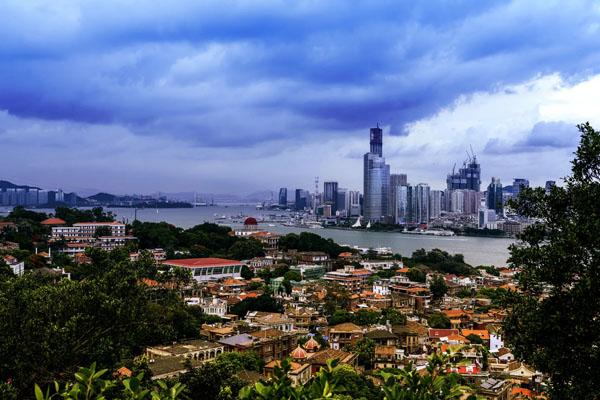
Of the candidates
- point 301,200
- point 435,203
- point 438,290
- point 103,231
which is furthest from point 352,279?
point 301,200

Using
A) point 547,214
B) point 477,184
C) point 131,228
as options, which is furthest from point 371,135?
point 547,214

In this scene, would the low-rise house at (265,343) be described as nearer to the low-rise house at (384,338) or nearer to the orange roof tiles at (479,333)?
the low-rise house at (384,338)

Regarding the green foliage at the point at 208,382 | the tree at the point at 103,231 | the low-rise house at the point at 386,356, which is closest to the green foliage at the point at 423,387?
the green foliage at the point at 208,382

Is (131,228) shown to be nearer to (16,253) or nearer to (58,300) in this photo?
(16,253)

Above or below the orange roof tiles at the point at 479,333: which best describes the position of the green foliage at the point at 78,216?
above

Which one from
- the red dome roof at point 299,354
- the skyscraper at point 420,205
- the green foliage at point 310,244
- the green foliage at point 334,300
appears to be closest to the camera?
the red dome roof at point 299,354

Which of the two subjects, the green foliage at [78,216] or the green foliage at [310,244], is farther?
the green foliage at [78,216]
